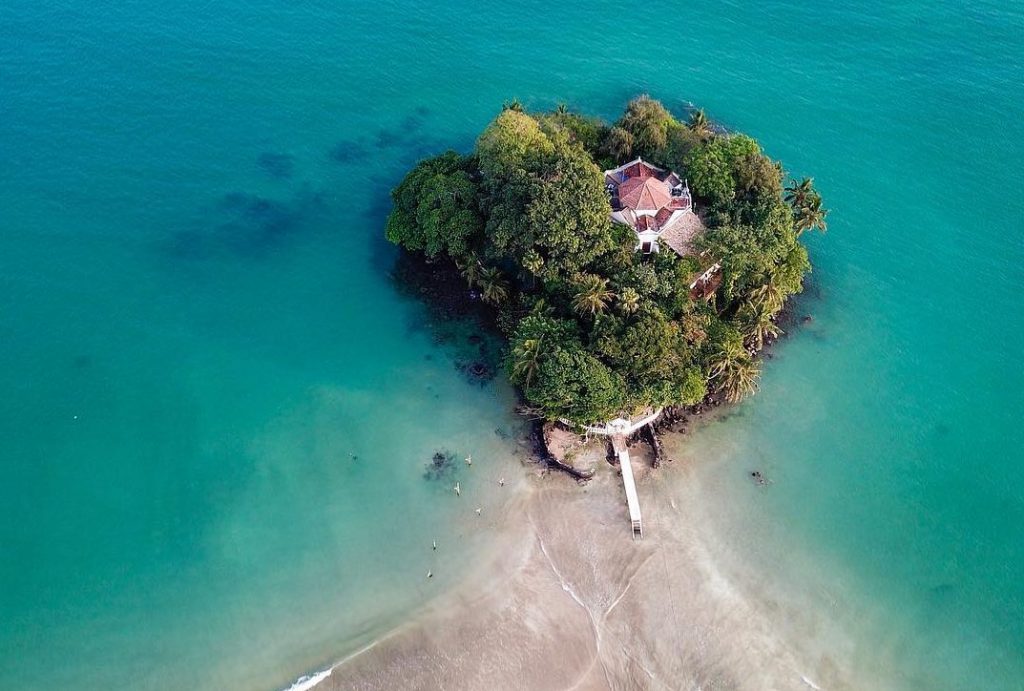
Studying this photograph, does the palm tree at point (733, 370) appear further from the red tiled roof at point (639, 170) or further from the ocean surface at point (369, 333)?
the red tiled roof at point (639, 170)

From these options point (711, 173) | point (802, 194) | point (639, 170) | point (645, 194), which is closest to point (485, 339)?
point (645, 194)

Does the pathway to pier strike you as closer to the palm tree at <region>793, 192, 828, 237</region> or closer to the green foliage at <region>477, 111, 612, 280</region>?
the green foliage at <region>477, 111, 612, 280</region>

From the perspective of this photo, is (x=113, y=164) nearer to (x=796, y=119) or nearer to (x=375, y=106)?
(x=375, y=106)

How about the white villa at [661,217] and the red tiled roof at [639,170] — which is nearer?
the white villa at [661,217]

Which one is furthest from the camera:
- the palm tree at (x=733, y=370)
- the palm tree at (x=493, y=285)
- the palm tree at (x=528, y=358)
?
the palm tree at (x=493, y=285)

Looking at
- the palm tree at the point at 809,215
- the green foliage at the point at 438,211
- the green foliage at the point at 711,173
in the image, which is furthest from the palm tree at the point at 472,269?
the palm tree at the point at 809,215

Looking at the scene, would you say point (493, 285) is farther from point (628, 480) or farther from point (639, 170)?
point (628, 480)

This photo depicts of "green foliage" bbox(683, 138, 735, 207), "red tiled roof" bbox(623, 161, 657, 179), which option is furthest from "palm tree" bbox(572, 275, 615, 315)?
"green foliage" bbox(683, 138, 735, 207)
